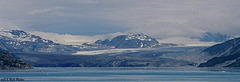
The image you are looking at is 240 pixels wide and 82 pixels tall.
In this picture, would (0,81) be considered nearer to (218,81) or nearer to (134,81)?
(134,81)

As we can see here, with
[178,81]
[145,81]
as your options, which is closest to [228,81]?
[178,81]

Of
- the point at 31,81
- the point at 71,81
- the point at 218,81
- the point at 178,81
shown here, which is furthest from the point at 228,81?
the point at 31,81

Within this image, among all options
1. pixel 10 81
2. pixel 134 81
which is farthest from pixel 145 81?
pixel 10 81

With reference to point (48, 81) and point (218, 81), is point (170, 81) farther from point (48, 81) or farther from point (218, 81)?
point (48, 81)

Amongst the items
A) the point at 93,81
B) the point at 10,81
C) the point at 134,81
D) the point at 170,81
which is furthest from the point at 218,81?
the point at 10,81

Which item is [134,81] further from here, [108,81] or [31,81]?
[31,81]
